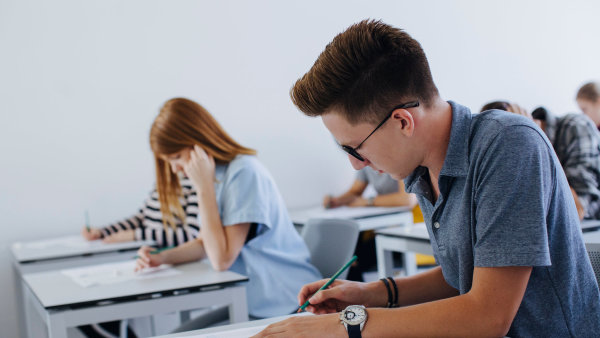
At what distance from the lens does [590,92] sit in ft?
12.6

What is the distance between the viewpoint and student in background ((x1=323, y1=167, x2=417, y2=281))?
3.02 m

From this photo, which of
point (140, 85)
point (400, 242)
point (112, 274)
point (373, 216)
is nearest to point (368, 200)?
point (373, 216)

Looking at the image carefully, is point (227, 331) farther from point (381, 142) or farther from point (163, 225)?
point (163, 225)

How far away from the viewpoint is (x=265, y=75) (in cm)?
396

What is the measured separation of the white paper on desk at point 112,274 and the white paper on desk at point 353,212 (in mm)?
1310

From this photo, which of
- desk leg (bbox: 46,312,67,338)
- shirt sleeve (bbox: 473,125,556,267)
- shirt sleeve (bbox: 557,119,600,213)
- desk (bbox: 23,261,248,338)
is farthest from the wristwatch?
shirt sleeve (bbox: 557,119,600,213)

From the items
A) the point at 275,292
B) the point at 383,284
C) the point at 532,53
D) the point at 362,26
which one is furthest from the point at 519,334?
the point at 532,53

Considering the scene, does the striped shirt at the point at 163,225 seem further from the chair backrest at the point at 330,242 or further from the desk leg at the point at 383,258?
the desk leg at the point at 383,258

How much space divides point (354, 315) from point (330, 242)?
114 cm

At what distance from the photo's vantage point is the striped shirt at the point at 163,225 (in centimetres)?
251

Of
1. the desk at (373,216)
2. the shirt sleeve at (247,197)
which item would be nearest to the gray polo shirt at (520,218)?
the shirt sleeve at (247,197)

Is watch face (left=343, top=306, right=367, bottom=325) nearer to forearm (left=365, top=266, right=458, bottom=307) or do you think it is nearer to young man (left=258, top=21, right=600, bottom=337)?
young man (left=258, top=21, right=600, bottom=337)

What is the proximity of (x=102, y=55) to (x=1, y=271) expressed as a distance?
143cm

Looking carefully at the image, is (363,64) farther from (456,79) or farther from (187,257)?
(456,79)
